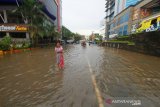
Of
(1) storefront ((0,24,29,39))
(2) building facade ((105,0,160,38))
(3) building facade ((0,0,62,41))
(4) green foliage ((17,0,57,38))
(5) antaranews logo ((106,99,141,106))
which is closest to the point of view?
(5) antaranews logo ((106,99,141,106))

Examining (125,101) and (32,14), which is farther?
(32,14)

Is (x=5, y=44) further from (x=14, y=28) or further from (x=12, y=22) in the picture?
(x=12, y=22)

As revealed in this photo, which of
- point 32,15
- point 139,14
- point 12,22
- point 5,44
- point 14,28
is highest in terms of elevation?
point 139,14

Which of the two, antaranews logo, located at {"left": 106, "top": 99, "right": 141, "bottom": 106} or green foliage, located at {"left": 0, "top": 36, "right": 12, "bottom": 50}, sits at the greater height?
green foliage, located at {"left": 0, "top": 36, "right": 12, "bottom": 50}

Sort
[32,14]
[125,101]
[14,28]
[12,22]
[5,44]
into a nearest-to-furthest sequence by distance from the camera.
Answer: [125,101], [5,44], [32,14], [14,28], [12,22]

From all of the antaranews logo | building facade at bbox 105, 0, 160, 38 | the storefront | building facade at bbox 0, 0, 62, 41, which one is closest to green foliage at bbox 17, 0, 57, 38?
the storefront

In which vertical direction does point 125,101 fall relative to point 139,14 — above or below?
below

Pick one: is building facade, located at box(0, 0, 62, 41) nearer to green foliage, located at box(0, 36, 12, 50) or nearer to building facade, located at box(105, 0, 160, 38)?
green foliage, located at box(0, 36, 12, 50)

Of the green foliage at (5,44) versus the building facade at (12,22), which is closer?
the green foliage at (5,44)

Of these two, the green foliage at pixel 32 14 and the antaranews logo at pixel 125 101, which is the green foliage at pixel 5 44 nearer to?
the green foliage at pixel 32 14

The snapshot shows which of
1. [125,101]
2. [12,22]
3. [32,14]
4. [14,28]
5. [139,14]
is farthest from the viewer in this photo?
[139,14]

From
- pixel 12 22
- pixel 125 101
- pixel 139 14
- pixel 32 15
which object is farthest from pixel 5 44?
pixel 139 14

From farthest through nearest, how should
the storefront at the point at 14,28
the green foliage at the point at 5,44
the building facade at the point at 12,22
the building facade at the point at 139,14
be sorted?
1. the building facade at the point at 139,14
2. the building facade at the point at 12,22
3. the storefront at the point at 14,28
4. the green foliage at the point at 5,44

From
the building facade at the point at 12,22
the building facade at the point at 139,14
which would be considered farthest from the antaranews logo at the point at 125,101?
the building facade at the point at 12,22
